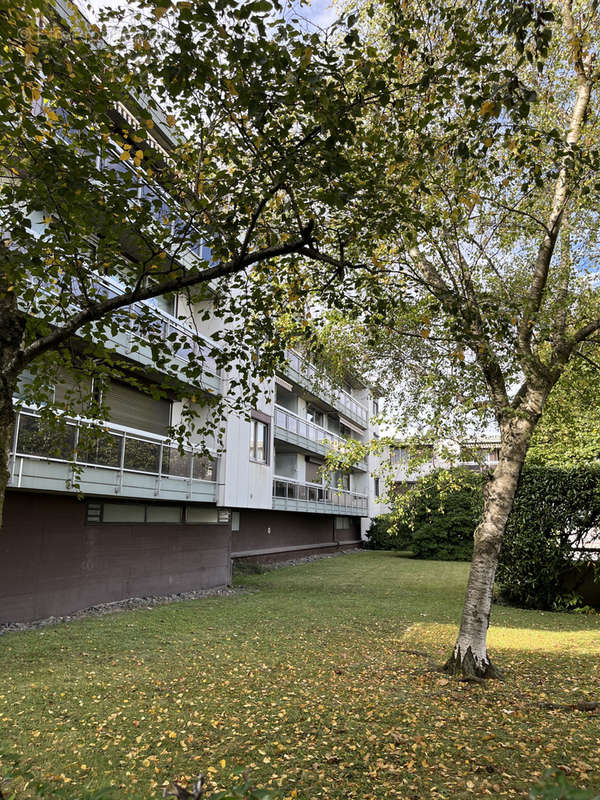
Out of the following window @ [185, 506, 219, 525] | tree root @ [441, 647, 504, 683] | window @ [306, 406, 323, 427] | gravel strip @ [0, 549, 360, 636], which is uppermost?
window @ [306, 406, 323, 427]

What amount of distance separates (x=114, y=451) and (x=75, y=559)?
2437 mm

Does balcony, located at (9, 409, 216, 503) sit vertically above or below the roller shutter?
below

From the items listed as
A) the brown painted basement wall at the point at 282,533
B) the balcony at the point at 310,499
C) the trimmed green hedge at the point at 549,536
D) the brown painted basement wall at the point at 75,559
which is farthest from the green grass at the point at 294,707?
the brown painted basement wall at the point at 282,533

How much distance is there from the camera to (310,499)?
27031 mm

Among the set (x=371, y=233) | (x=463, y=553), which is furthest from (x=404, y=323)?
(x=463, y=553)

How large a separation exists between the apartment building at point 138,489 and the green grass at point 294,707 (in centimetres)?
154

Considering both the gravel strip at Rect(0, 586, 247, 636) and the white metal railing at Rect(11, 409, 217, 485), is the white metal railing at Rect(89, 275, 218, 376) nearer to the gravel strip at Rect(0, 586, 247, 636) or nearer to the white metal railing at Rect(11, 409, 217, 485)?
the white metal railing at Rect(11, 409, 217, 485)

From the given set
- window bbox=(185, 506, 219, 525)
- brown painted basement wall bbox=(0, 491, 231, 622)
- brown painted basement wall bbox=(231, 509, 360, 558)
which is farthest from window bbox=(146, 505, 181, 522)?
brown painted basement wall bbox=(231, 509, 360, 558)

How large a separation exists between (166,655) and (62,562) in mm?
4212

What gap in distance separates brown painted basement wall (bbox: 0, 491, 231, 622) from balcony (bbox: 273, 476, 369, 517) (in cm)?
494

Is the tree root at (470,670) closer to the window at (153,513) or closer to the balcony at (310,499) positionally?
the window at (153,513)

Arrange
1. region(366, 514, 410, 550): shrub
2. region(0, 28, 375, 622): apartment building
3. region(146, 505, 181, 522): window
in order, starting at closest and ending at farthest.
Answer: region(0, 28, 375, 622): apartment building, region(146, 505, 181, 522): window, region(366, 514, 410, 550): shrub

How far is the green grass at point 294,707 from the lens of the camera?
4.65m

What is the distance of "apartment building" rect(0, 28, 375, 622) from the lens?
9758 millimetres
